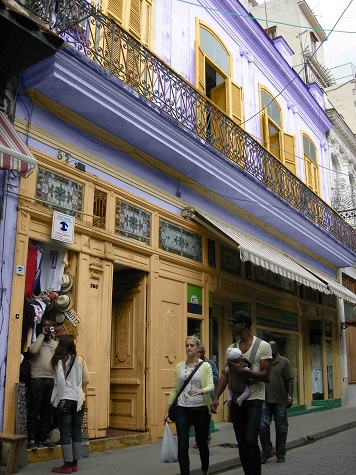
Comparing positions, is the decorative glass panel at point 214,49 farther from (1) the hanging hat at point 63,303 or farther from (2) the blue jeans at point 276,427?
(2) the blue jeans at point 276,427

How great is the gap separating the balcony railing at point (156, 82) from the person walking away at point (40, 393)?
3.90m

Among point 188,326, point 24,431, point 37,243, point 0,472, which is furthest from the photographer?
point 188,326

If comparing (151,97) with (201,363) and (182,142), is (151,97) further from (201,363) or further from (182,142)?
(201,363)

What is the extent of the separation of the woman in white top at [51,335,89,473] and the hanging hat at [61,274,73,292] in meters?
1.47

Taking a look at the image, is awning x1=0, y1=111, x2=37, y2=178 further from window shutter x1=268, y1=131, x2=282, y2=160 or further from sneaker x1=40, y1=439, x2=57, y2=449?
window shutter x1=268, y1=131, x2=282, y2=160

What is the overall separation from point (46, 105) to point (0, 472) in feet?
14.6

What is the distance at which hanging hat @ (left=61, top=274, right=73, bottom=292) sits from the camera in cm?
682

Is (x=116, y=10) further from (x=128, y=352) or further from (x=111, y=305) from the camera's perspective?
(x=128, y=352)

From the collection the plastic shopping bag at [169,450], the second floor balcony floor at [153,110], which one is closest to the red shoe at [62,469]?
the plastic shopping bag at [169,450]

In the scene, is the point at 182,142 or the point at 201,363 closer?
the point at 201,363

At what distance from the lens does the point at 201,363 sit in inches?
207

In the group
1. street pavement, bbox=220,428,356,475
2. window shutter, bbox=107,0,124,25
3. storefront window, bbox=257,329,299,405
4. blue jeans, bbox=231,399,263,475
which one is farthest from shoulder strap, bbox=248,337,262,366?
storefront window, bbox=257,329,299,405

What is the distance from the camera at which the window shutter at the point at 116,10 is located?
861 cm

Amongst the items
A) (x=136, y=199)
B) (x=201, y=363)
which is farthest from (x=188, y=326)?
(x=201, y=363)
